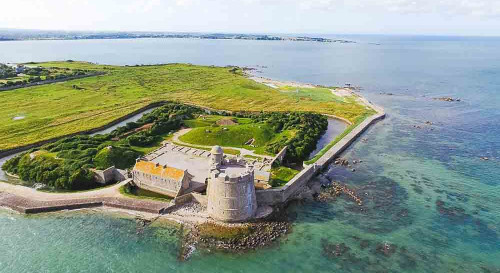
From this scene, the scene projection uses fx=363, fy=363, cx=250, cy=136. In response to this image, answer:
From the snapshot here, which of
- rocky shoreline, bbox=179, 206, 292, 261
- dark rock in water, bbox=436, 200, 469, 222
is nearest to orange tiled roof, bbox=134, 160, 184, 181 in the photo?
rocky shoreline, bbox=179, 206, 292, 261

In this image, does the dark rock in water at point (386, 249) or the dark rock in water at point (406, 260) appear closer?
the dark rock in water at point (406, 260)

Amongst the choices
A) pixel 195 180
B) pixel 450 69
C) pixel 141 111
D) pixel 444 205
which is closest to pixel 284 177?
pixel 195 180

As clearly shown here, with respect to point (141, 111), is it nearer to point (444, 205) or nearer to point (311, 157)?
point (311, 157)

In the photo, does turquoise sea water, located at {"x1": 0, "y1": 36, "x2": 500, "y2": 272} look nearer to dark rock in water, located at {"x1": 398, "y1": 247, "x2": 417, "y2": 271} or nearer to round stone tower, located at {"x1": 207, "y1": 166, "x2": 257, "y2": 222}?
dark rock in water, located at {"x1": 398, "y1": 247, "x2": 417, "y2": 271}

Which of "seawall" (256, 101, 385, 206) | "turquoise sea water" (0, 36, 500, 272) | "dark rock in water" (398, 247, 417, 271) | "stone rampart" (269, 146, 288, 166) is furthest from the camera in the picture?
"stone rampart" (269, 146, 288, 166)

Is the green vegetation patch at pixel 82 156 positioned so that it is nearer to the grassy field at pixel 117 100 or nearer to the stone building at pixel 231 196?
the grassy field at pixel 117 100

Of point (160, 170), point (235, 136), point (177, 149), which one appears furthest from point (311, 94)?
point (160, 170)

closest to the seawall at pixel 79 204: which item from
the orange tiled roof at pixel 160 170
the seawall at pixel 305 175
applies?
the orange tiled roof at pixel 160 170
